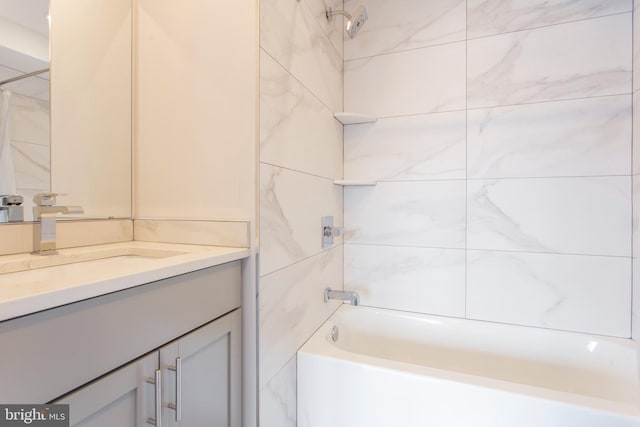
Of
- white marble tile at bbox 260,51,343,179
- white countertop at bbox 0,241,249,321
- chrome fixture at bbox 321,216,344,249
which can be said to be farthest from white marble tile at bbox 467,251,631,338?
white countertop at bbox 0,241,249,321

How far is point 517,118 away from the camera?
156 cm

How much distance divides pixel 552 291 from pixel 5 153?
2196mm

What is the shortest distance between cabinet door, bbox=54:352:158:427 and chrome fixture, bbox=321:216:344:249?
97 centimetres

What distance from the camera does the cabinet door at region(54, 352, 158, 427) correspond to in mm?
560

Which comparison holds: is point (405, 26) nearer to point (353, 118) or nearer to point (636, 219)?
point (353, 118)

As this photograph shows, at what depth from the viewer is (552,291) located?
1.52m

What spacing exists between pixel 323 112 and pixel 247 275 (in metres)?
0.95

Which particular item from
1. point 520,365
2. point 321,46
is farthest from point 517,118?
point 520,365

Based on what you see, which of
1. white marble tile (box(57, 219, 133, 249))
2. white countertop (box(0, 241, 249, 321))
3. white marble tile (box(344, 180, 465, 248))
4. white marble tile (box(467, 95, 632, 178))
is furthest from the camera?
white marble tile (box(344, 180, 465, 248))

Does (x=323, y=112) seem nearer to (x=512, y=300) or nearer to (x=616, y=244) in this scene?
(x=512, y=300)

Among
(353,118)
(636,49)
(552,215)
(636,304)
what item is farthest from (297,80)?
(636,304)

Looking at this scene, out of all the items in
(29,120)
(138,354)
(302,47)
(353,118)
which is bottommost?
(138,354)

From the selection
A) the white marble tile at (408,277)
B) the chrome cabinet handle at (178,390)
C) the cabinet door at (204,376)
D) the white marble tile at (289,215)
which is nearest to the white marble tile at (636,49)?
the white marble tile at (408,277)

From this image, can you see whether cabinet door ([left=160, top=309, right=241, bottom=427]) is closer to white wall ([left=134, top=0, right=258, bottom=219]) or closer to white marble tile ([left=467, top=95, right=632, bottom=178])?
white wall ([left=134, top=0, right=258, bottom=219])
